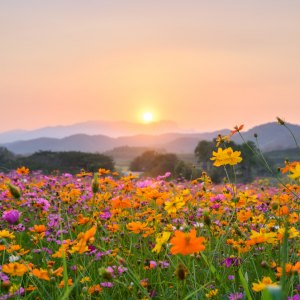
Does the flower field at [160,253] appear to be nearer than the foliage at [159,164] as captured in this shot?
Yes

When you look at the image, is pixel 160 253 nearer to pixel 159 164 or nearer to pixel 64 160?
pixel 159 164

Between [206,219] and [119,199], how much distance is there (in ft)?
3.17

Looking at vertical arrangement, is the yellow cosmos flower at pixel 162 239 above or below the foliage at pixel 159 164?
above

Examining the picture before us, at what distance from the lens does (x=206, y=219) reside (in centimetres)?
183

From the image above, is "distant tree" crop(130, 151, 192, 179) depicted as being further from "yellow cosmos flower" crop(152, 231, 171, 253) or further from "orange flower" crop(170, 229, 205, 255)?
"orange flower" crop(170, 229, 205, 255)

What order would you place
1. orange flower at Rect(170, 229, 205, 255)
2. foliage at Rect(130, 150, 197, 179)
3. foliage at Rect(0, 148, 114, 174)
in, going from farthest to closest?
foliage at Rect(0, 148, 114, 174) < foliage at Rect(130, 150, 197, 179) < orange flower at Rect(170, 229, 205, 255)

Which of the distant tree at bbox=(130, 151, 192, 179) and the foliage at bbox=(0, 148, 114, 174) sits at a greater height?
the foliage at bbox=(0, 148, 114, 174)

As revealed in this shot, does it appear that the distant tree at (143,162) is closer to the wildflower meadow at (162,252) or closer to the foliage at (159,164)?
the foliage at (159,164)

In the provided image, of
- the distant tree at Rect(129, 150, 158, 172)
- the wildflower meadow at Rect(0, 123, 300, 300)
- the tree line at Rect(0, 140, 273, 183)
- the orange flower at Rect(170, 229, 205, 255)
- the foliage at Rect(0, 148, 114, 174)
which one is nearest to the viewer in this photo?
the orange flower at Rect(170, 229, 205, 255)

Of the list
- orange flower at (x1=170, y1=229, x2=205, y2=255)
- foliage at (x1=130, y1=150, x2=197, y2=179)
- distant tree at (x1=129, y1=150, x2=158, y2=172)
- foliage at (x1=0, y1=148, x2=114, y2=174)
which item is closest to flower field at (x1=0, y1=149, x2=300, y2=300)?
orange flower at (x1=170, y1=229, x2=205, y2=255)

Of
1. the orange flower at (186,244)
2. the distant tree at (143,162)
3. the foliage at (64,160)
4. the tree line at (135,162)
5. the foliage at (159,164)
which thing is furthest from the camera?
the distant tree at (143,162)

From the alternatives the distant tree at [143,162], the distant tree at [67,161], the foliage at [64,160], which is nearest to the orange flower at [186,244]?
the foliage at [64,160]

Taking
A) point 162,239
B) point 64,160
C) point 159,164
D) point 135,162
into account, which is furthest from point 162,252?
point 135,162

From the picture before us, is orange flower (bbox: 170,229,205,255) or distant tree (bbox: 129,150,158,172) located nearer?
orange flower (bbox: 170,229,205,255)
